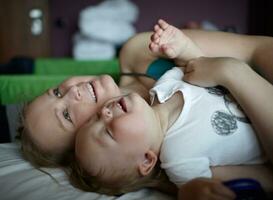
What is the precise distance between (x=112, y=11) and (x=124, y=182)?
1.64 m

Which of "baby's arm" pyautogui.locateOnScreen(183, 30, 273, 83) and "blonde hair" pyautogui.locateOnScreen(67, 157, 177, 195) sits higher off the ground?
"baby's arm" pyautogui.locateOnScreen(183, 30, 273, 83)

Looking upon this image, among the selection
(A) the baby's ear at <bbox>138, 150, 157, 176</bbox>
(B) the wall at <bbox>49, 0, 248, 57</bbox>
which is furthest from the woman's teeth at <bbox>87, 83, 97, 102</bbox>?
(B) the wall at <bbox>49, 0, 248, 57</bbox>

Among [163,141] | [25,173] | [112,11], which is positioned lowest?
[25,173]

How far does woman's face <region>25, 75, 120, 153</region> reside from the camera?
906 millimetres

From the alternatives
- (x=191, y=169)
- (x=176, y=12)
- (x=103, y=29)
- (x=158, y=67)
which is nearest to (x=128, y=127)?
(x=191, y=169)

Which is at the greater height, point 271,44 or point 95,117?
point 271,44

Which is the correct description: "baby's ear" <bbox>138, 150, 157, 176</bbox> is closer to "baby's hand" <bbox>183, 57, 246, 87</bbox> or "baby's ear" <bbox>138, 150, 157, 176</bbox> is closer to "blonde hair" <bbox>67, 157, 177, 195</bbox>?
"blonde hair" <bbox>67, 157, 177, 195</bbox>

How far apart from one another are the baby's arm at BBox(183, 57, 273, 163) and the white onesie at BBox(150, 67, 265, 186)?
0.04m

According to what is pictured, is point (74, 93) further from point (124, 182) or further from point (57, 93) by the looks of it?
point (124, 182)

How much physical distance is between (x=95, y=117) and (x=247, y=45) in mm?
426

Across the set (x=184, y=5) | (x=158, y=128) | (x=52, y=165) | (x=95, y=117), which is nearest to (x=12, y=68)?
(x=52, y=165)

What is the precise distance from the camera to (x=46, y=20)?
254 centimetres

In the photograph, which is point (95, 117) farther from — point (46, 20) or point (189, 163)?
point (46, 20)

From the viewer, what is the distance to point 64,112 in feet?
3.02
